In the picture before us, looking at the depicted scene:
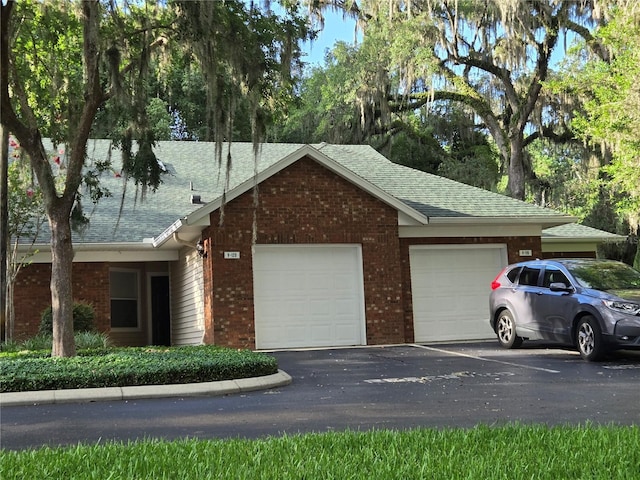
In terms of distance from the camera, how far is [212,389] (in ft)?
30.8

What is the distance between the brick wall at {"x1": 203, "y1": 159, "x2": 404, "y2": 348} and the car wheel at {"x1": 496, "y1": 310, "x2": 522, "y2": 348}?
110 inches

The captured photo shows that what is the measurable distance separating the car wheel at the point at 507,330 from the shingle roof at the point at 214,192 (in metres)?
3.45

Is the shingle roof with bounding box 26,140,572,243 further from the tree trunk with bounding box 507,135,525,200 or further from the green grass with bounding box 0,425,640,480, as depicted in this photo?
the green grass with bounding box 0,425,640,480

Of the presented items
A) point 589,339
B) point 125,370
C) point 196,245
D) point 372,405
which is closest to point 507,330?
point 589,339

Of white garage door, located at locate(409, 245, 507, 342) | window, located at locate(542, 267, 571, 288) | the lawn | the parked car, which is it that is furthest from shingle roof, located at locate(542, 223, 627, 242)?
the lawn

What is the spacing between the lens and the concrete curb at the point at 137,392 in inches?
344

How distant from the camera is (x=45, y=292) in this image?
16.7m

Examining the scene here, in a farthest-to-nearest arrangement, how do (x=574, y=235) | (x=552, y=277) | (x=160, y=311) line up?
(x=160, y=311) → (x=574, y=235) → (x=552, y=277)

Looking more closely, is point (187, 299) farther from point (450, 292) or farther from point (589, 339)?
point (589, 339)

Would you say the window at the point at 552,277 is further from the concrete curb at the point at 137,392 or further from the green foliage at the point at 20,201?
the green foliage at the point at 20,201

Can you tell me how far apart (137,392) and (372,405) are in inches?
123

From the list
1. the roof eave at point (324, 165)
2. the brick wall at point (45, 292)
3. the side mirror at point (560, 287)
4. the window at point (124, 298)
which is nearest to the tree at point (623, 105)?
the roof eave at point (324, 165)

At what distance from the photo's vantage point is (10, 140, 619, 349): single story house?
1530cm

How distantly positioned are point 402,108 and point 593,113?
10921 mm
